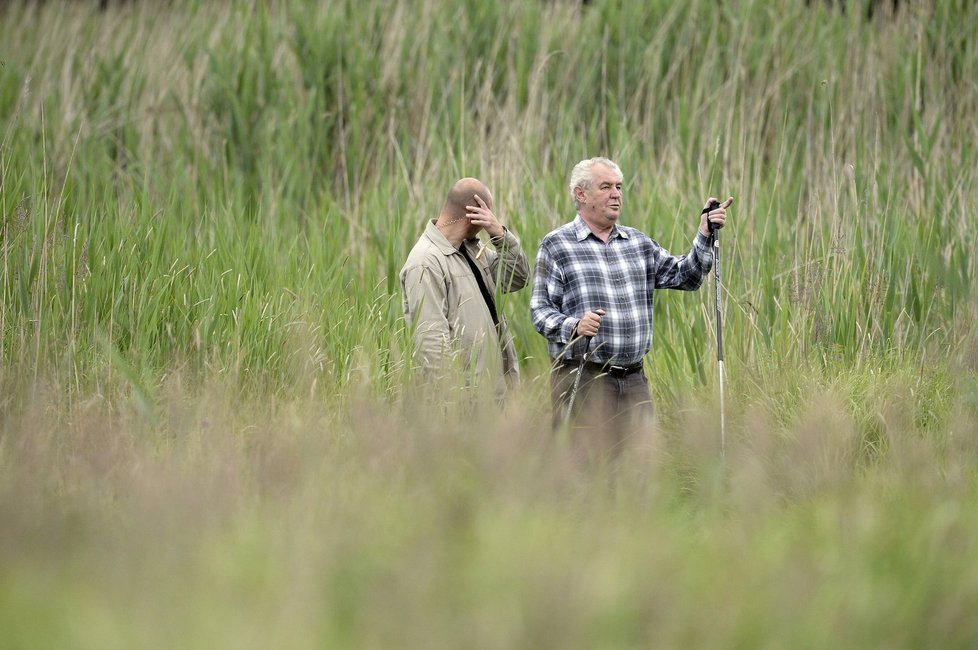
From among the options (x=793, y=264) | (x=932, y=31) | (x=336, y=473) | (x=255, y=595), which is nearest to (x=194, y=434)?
(x=336, y=473)

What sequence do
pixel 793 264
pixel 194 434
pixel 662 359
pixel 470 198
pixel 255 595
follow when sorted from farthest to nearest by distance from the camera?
1. pixel 793 264
2. pixel 662 359
3. pixel 470 198
4. pixel 194 434
5. pixel 255 595

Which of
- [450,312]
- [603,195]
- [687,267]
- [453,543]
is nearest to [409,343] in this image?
[450,312]

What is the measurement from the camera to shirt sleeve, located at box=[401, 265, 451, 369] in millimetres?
3902

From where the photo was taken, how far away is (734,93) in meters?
6.71

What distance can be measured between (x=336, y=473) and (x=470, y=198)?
4.70ft

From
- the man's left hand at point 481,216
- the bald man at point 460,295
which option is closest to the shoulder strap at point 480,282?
the bald man at point 460,295

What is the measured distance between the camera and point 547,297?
408cm

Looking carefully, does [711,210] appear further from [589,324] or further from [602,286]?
[589,324]

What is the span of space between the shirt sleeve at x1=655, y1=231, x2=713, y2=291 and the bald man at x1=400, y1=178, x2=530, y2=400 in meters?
0.56

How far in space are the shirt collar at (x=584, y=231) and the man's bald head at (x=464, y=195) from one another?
0.34 m

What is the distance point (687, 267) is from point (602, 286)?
38 centimetres

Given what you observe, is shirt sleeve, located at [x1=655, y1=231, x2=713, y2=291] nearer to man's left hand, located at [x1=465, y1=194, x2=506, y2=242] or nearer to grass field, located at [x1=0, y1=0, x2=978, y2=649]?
grass field, located at [x1=0, y1=0, x2=978, y2=649]

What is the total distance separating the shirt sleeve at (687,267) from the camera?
162 inches

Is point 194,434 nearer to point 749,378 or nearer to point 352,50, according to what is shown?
point 749,378
